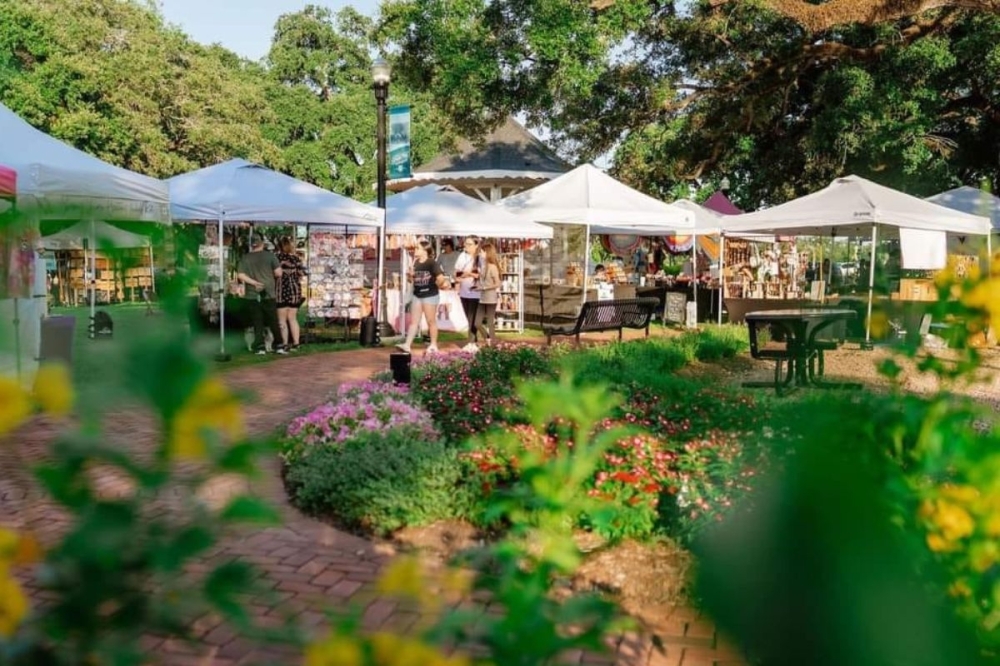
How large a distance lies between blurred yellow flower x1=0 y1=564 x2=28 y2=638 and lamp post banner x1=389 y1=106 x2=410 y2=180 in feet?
46.8

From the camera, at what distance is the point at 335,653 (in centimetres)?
82

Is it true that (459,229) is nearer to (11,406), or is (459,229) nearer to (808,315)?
(808,315)

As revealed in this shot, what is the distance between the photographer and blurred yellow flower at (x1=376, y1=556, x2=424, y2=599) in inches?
37.6

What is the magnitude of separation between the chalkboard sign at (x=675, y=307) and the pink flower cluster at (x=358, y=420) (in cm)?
1165

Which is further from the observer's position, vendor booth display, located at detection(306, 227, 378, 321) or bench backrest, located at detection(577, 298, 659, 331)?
vendor booth display, located at detection(306, 227, 378, 321)

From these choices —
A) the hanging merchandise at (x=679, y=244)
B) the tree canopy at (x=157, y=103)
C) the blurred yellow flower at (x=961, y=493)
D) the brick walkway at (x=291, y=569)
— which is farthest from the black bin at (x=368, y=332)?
the blurred yellow flower at (x=961, y=493)

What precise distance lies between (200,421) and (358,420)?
5513mm

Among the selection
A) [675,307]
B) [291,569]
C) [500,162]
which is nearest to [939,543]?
[291,569]

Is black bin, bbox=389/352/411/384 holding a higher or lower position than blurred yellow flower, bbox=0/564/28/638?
lower

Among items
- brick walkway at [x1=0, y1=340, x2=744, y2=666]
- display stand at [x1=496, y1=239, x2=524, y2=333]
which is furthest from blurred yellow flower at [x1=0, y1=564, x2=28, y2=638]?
display stand at [x1=496, y1=239, x2=524, y2=333]

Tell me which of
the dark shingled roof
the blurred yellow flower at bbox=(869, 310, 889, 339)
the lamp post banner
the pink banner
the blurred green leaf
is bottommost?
the blurred green leaf

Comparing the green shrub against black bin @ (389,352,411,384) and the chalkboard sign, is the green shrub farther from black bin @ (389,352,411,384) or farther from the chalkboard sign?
the chalkboard sign

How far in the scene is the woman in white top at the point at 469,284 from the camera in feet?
43.7

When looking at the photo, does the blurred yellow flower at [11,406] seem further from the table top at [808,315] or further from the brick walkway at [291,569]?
the table top at [808,315]
